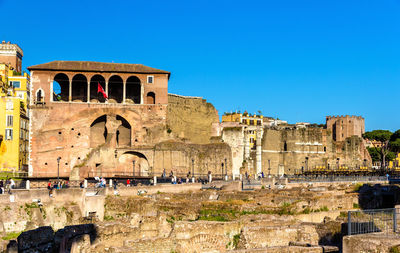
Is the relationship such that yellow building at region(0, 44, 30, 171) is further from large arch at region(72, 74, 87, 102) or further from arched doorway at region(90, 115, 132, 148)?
arched doorway at region(90, 115, 132, 148)

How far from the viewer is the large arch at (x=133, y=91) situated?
221ft

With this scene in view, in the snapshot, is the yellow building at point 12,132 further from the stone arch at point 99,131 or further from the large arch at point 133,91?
the large arch at point 133,91

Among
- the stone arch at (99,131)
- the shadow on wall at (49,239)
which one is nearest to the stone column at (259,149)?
the stone arch at (99,131)

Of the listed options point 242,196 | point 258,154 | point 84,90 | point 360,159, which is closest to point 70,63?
point 84,90

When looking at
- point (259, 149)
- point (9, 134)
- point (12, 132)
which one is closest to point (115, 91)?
point (12, 132)

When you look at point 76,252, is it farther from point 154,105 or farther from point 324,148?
point 324,148

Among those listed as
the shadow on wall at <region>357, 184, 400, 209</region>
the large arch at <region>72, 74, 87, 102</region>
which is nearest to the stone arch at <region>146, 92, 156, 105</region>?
the large arch at <region>72, 74, 87, 102</region>

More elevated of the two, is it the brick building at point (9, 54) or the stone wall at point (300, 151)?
the brick building at point (9, 54)

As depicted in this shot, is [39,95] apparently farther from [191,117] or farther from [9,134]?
Result: [191,117]

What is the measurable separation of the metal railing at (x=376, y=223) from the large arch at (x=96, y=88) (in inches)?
2073

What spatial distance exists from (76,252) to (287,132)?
7227cm

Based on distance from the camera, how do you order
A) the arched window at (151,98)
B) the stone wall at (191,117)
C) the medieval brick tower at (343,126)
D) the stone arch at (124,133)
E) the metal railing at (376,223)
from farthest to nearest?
the medieval brick tower at (343,126), the stone wall at (191,117), the arched window at (151,98), the stone arch at (124,133), the metal railing at (376,223)

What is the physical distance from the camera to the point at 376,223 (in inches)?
684

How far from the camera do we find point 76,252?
18781 millimetres
